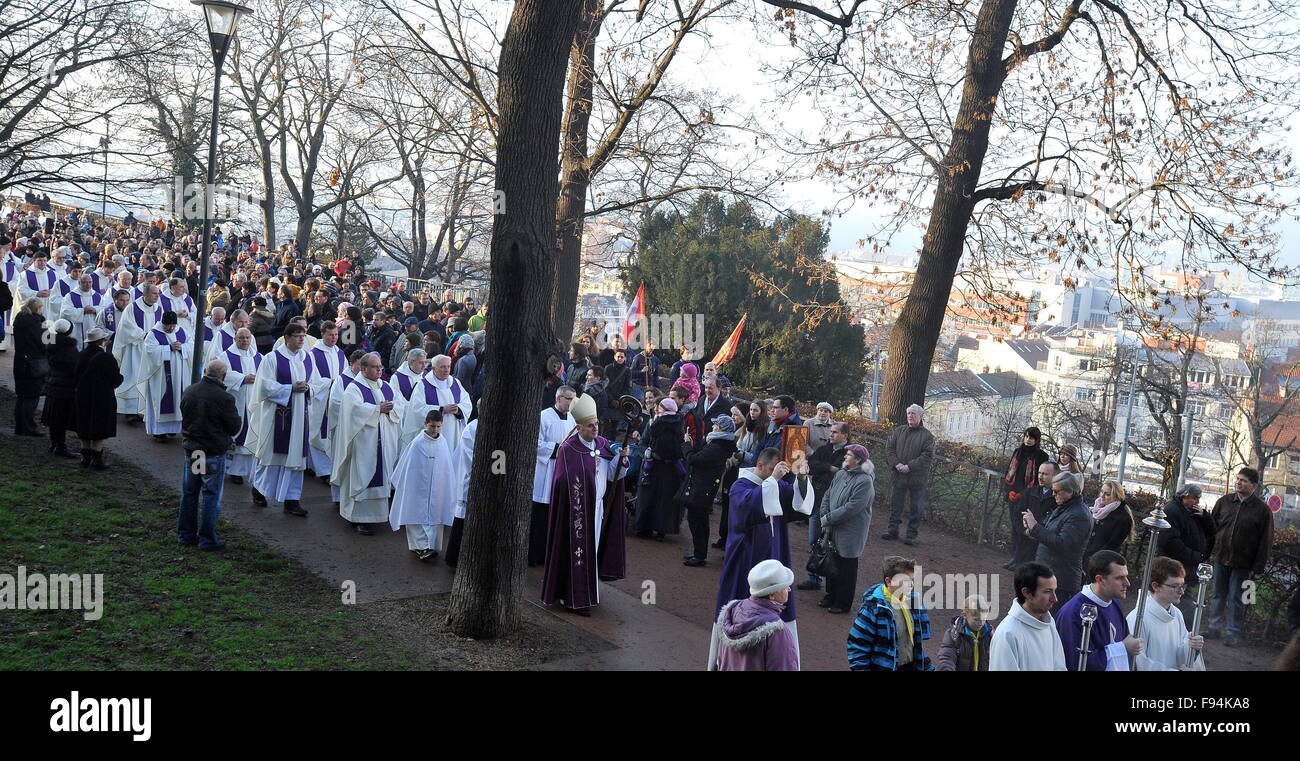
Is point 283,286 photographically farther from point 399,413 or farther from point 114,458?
point 399,413

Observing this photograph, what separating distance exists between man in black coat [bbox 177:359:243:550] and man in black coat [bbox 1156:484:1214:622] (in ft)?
27.4

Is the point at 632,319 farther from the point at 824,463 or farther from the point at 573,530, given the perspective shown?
the point at 573,530

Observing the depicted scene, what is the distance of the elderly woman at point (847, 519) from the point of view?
31.8ft

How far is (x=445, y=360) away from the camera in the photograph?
10734 millimetres

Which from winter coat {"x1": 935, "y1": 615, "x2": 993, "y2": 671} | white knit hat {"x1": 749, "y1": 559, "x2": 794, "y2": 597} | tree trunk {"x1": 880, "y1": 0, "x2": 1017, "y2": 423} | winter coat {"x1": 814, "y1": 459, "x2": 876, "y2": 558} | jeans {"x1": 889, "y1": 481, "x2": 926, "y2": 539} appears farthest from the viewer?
tree trunk {"x1": 880, "y1": 0, "x2": 1017, "y2": 423}

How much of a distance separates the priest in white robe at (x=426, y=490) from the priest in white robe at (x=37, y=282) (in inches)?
388

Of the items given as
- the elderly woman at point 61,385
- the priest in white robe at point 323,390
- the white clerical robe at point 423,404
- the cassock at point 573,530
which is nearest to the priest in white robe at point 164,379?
the elderly woman at point 61,385

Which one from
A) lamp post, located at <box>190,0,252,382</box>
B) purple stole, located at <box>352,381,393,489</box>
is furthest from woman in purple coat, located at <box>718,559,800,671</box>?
lamp post, located at <box>190,0,252,382</box>

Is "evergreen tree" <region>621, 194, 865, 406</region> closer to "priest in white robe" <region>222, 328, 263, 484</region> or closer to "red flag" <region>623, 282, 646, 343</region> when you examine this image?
"red flag" <region>623, 282, 646, 343</region>

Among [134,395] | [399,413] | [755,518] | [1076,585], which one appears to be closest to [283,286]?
[134,395]

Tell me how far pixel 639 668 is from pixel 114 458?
732 centimetres

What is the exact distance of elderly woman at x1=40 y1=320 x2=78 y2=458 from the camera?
11.5 meters

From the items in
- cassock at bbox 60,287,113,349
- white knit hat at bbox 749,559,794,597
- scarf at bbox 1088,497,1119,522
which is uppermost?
cassock at bbox 60,287,113,349

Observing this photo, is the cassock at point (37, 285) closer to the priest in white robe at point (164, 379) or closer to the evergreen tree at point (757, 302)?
the priest in white robe at point (164, 379)
